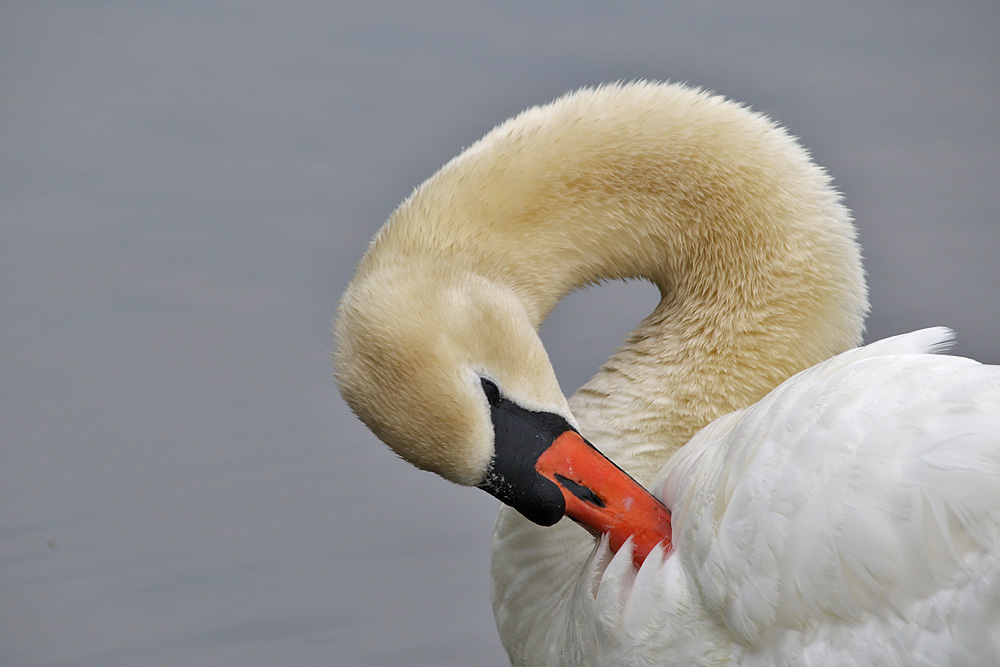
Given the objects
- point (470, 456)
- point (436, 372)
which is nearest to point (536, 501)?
point (470, 456)

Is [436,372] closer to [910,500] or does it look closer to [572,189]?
[572,189]

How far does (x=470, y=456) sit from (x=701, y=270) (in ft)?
2.05

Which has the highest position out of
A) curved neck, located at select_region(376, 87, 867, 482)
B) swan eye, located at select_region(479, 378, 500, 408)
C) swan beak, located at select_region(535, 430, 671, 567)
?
curved neck, located at select_region(376, 87, 867, 482)

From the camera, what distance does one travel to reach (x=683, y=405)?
92.5 inches

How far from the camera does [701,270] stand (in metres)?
2.37

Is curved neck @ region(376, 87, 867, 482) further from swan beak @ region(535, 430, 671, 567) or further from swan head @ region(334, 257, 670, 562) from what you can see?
swan beak @ region(535, 430, 671, 567)

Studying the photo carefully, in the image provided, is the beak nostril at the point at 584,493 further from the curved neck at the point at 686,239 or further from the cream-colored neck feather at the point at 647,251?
the curved neck at the point at 686,239

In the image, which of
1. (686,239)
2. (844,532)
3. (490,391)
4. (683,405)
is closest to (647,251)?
(686,239)

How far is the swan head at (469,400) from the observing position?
200 cm

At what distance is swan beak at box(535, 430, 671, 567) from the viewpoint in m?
2.02

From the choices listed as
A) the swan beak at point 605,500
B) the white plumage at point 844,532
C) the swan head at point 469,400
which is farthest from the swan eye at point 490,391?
the white plumage at point 844,532

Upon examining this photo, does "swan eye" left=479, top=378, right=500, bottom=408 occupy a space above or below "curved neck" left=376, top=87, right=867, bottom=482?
below

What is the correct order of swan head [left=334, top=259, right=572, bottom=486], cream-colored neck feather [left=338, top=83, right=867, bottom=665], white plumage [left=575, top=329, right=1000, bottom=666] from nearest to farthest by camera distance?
white plumage [left=575, top=329, right=1000, bottom=666] < swan head [left=334, top=259, right=572, bottom=486] < cream-colored neck feather [left=338, top=83, right=867, bottom=665]

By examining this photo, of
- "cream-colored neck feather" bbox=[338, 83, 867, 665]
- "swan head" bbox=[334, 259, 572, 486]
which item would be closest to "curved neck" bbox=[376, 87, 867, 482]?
"cream-colored neck feather" bbox=[338, 83, 867, 665]
